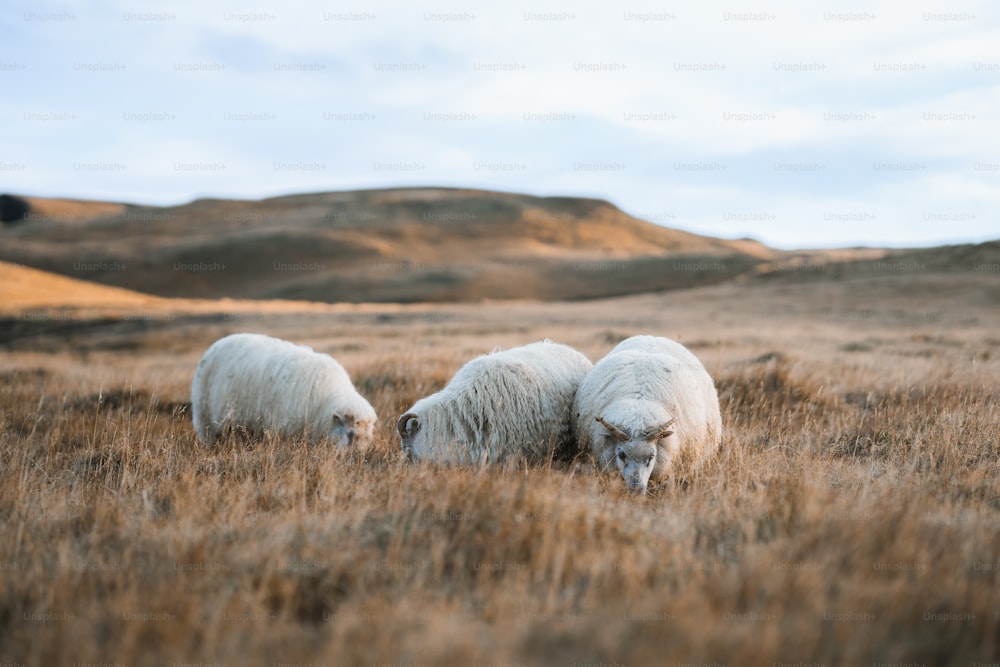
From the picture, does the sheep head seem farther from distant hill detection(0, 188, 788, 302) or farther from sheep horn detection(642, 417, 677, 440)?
distant hill detection(0, 188, 788, 302)

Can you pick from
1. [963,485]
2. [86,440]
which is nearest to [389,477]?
[86,440]

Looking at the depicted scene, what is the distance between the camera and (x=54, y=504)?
4.77 meters

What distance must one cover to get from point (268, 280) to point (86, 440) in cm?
8977

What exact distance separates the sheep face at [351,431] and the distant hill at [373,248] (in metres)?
66.6

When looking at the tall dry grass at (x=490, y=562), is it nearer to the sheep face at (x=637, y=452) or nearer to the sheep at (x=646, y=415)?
the sheep face at (x=637, y=452)

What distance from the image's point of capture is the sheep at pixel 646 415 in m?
6.02

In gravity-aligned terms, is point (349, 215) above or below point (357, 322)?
above

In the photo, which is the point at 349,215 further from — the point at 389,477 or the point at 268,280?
the point at 389,477

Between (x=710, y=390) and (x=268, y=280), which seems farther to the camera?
(x=268, y=280)

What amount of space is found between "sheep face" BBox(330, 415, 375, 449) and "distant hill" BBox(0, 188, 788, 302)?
66.6 meters

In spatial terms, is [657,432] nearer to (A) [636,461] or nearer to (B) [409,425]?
(A) [636,461]

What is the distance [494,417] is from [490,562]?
10.5 ft

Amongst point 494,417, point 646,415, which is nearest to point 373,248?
point 494,417

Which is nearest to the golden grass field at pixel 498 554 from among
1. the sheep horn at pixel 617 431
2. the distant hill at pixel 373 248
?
the sheep horn at pixel 617 431
